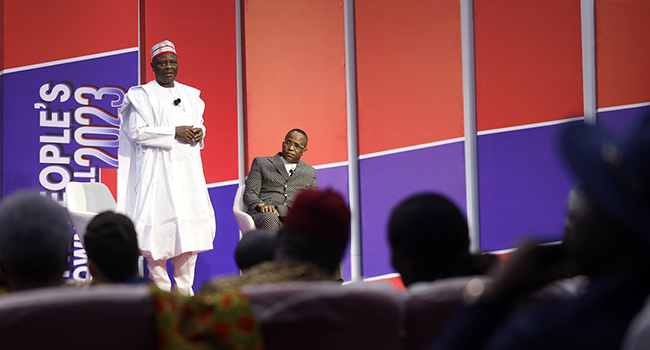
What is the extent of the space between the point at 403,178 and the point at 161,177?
2.42m

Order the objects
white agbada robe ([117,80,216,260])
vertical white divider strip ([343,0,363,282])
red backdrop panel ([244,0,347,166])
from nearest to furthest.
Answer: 1. white agbada robe ([117,80,216,260])
2. red backdrop panel ([244,0,347,166])
3. vertical white divider strip ([343,0,363,282])

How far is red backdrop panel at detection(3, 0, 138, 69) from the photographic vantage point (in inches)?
182

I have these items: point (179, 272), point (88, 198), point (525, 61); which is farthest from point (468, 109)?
point (88, 198)

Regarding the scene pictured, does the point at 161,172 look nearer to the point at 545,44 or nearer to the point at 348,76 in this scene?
the point at 348,76

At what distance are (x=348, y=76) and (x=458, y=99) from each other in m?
1.09

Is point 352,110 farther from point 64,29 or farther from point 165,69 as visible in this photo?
point 64,29

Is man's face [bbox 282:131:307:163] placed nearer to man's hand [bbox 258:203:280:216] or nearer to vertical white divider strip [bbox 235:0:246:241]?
man's hand [bbox 258:203:280:216]

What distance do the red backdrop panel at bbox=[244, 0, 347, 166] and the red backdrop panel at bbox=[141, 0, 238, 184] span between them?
17 cm

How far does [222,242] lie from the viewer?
528 centimetres

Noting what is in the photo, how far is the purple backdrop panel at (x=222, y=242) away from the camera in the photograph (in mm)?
5180

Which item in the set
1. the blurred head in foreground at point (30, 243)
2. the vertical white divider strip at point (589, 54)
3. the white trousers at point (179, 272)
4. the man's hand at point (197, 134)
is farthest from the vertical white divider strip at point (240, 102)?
the blurred head in foreground at point (30, 243)

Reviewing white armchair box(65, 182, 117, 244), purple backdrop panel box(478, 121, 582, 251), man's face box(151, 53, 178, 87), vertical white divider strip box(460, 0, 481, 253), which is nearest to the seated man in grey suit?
man's face box(151, 53, 178, 87)

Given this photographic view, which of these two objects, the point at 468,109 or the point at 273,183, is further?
the point at 468,109

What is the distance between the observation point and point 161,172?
4.19 meters
